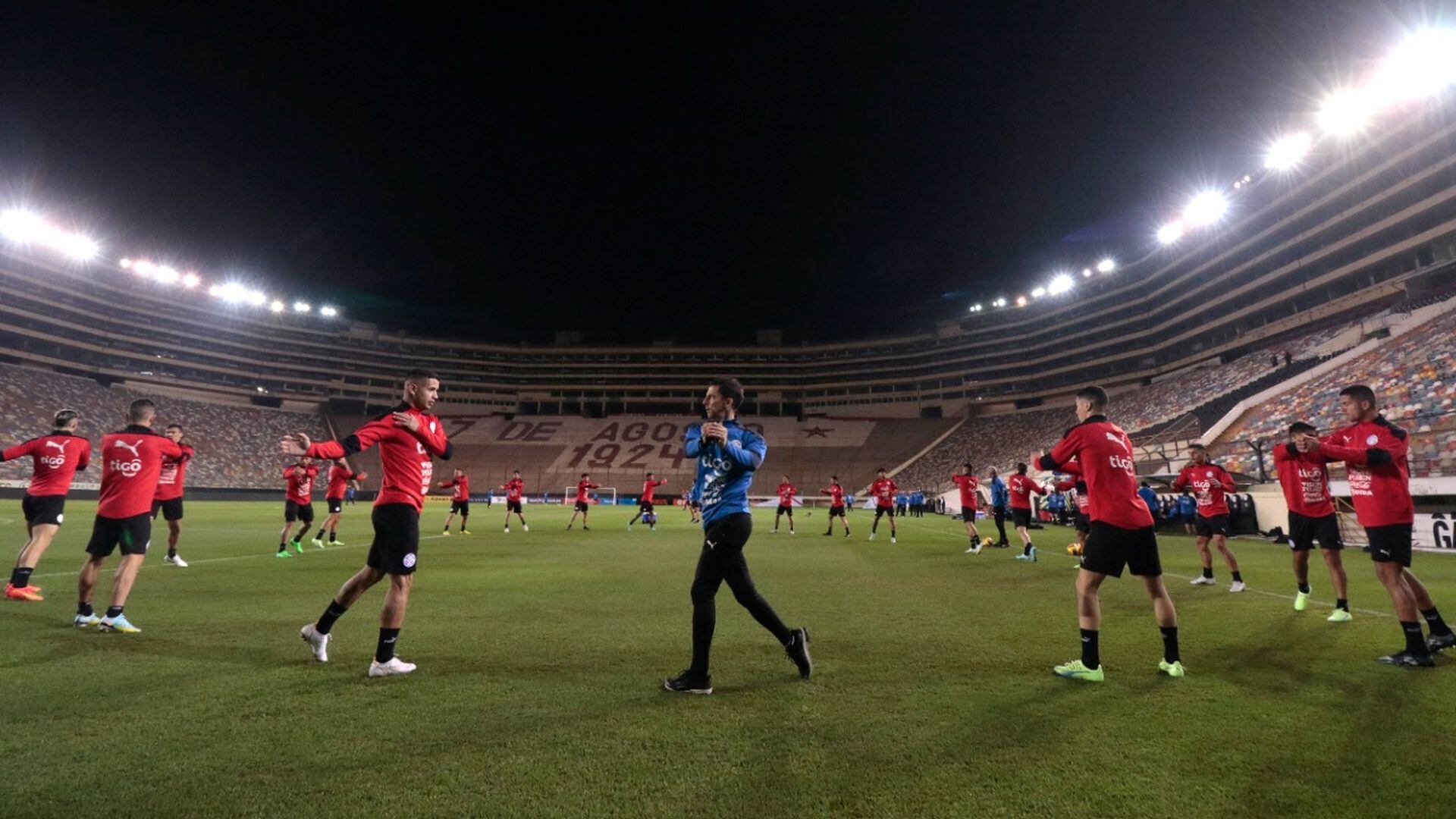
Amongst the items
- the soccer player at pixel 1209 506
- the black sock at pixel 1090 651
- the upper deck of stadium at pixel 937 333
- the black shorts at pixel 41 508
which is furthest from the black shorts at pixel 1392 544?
the upper deck of stadium at pixel 937 333

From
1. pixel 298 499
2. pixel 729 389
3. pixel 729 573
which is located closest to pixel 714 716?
pixel 729 573

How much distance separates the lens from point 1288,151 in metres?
38.9

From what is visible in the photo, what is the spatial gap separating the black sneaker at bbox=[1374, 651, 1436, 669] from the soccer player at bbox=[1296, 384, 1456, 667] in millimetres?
20

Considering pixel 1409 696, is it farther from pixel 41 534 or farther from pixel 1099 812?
pixel 41 534

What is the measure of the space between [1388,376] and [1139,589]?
27.1 meters

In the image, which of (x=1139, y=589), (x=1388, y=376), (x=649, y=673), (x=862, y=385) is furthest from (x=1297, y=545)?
(x=862, y=385)

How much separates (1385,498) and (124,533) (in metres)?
11.5

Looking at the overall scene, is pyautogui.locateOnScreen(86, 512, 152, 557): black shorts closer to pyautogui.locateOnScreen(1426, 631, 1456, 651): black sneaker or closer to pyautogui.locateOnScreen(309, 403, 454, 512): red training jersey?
pyautogui.locateOnScreen(309, 403, 454, 512): red training jersey

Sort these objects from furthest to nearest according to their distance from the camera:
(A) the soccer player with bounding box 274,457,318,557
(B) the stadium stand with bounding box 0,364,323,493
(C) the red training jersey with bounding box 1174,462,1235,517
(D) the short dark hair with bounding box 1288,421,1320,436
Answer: (B) the stadium stand with bounding box 0,364,323,493 < (A) the soccer player with bounding box 274,457,318,557 < (C) the red training jersey with bounding box 1174,462,1235,517 < (D) the short dark hair with bounding box 1288,421,1320,436

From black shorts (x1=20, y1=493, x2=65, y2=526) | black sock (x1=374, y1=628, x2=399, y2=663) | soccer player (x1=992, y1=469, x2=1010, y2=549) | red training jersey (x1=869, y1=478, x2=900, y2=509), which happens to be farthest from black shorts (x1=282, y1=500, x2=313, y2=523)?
soccer player (x1=992, y1=469, x2=1010, y2=549)

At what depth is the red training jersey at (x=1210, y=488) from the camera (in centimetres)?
948

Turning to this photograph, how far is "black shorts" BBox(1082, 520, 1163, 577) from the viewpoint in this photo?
4730 mm

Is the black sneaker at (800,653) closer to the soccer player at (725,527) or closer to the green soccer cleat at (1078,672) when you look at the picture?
the soccer player at (725,527)

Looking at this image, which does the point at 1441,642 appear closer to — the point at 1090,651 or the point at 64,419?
the point at 1090,651
